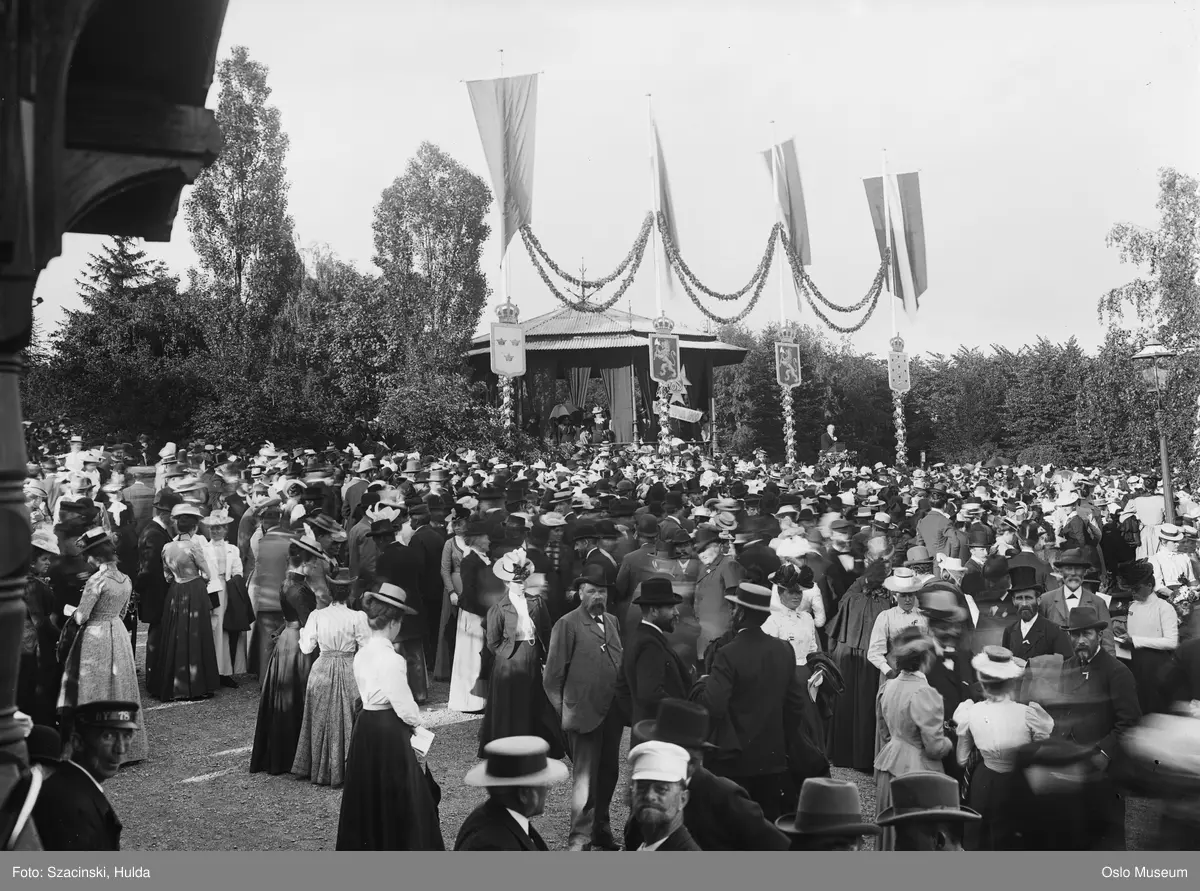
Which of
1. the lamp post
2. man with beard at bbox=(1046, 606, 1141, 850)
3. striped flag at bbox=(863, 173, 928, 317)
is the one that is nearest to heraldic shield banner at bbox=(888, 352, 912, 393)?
striped flag at bbox=(863, 173, 928, 317)

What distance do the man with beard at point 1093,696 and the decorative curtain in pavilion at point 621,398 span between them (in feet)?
94.1

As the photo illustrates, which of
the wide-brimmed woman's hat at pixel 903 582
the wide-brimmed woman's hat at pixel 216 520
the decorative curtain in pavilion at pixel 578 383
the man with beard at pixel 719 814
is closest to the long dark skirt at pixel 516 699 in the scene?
the wide-brimmed woman's hat at pixel 903 582

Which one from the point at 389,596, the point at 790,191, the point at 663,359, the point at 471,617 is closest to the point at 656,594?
the point at 389,596

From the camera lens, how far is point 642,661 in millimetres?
5832

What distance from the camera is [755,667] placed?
5.37m

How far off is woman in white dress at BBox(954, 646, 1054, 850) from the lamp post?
10.8 m

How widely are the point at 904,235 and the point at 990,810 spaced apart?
28997mm

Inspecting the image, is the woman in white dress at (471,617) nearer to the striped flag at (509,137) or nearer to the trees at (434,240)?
the striped flag at (509,137)

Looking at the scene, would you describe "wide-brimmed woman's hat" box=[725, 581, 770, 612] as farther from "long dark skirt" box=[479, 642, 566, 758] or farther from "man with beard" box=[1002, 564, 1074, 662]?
"long dark skirt" box=[479, 642, 566, 758]

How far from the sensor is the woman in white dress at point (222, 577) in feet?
33.0

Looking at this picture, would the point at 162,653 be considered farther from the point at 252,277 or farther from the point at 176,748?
the point at 252,277

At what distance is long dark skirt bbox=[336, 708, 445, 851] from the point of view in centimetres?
543
